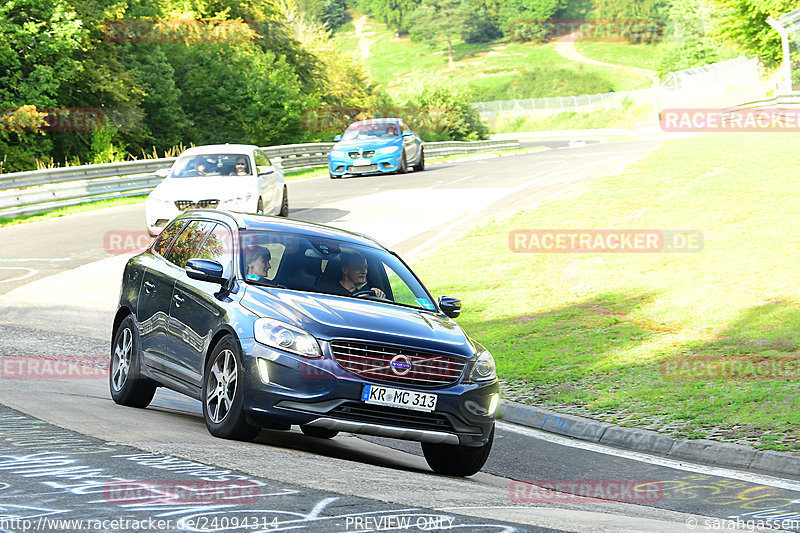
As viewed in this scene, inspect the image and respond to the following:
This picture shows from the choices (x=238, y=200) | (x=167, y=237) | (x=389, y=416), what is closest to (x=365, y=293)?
(x=389, y=416)

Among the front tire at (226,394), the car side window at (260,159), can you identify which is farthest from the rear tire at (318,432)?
the car side window at (260,159)

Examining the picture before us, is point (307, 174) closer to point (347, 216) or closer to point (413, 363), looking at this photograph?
point (347, 216)

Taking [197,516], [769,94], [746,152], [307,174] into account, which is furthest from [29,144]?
[769,94]

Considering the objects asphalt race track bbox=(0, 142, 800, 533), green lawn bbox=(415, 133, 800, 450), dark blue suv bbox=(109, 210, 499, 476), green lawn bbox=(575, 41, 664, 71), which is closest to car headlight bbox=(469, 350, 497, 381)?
dark blue suv bbox=(109, 210, 499, 476)

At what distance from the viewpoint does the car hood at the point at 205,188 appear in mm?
19062

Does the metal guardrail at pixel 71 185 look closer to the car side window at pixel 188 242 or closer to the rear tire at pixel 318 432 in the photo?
the car side window at pixel 188 242

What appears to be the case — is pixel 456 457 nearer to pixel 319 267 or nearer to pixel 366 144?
pixel 319 267

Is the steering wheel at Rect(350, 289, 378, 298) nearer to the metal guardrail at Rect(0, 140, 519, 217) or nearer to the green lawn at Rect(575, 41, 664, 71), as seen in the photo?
the metal guardrail at Rect(0, 140, 519, 217)

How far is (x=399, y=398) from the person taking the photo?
739cm

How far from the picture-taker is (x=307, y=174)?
39.5 m

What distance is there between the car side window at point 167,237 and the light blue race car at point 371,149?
2395cm

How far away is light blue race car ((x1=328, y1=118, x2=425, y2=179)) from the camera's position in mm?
33844

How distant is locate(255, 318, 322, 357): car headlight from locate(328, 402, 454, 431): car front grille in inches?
16.5

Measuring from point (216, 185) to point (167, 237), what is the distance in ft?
32.7
